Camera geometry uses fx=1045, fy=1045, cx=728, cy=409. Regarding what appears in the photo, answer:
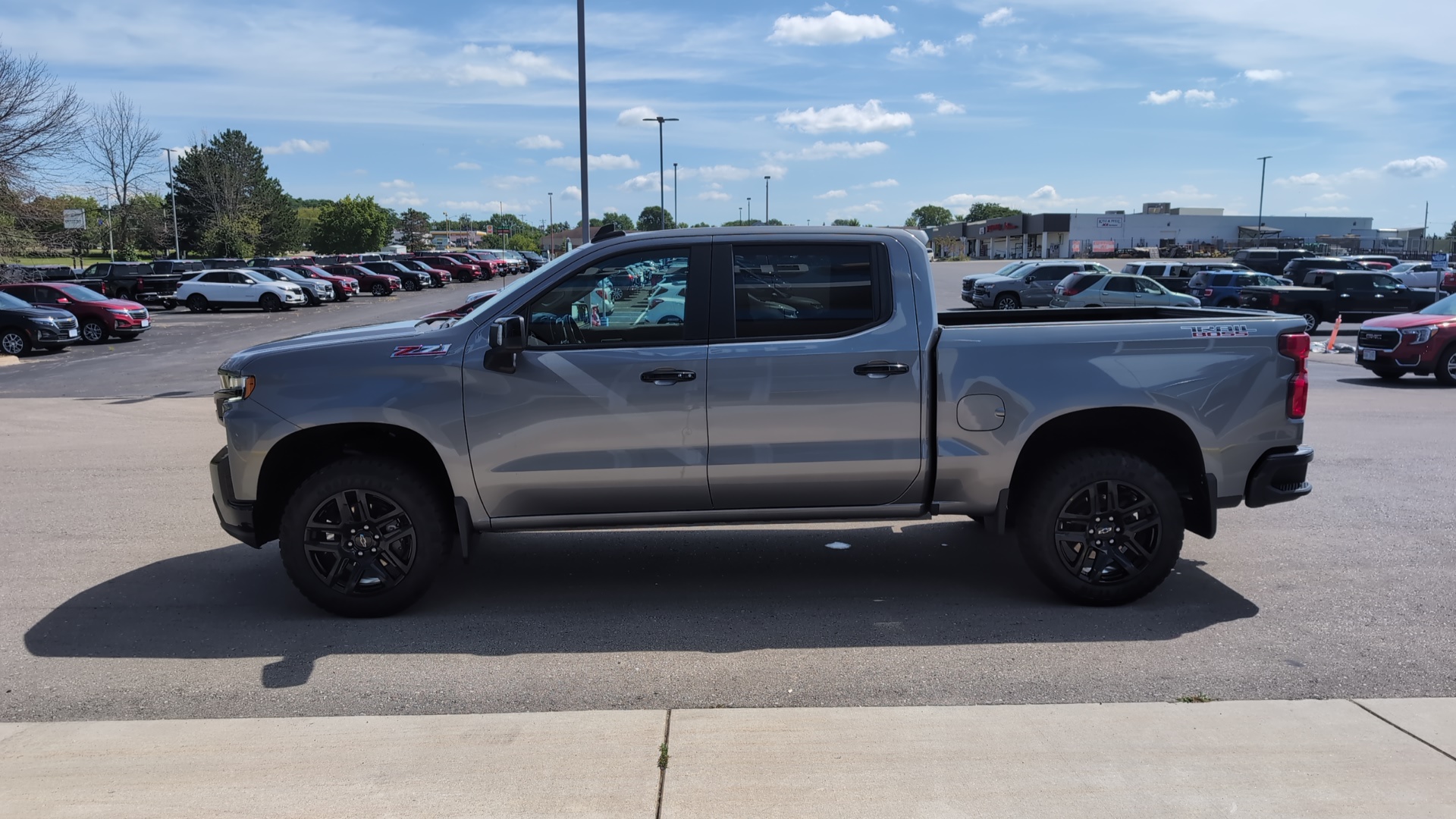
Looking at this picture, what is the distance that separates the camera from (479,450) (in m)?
5.18

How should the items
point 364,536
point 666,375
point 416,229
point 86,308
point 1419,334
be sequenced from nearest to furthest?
point 666,375 → point 364,536 → point 1419,334 → point 86,308 → point 416,229

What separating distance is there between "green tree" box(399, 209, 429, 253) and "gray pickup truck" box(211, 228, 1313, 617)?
135466mm

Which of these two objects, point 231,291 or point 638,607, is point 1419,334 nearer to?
point 638,607

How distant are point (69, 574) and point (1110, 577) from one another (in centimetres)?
597

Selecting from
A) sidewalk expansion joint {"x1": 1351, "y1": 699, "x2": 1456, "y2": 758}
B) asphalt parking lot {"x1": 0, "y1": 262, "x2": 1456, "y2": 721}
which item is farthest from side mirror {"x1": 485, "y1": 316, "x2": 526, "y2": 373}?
sidewalk expansion joint {"x1": 1351, "y1": 699, "x2": 1456, "y2": 758}

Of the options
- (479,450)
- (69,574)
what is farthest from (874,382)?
(69,574)

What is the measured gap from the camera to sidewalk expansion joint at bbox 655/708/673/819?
11.4ft

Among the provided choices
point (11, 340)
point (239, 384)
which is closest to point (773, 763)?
point (239, 384)

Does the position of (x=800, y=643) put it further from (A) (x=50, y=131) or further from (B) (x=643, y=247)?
(A) (x=50, y=131)

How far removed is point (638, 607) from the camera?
5570 millimetres

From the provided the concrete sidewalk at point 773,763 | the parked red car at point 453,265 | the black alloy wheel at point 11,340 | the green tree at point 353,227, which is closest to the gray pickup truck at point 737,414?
the concrete sidewalk at point 773,763

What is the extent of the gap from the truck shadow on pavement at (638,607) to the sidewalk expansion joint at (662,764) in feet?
2.82

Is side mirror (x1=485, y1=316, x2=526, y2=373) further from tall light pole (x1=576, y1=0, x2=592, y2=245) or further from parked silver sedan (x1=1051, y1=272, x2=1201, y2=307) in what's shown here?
parked silver sedan (x1=1051, y1=272, x2=1201, y2=307)

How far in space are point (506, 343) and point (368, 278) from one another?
4673 centimetres
